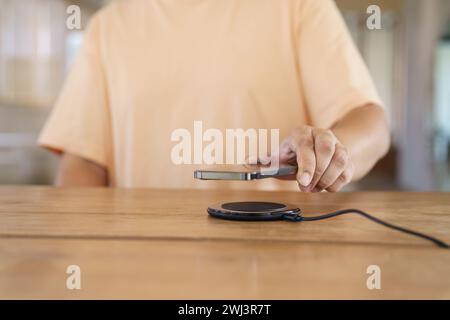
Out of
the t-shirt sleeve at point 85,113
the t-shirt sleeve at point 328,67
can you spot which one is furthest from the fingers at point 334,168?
the t-shirt sleeve at point 85,113

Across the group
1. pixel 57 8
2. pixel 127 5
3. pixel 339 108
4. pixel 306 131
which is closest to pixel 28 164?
pixel 57 8

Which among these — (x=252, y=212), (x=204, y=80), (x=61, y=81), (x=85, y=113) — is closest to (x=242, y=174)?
(x=252, y=212)

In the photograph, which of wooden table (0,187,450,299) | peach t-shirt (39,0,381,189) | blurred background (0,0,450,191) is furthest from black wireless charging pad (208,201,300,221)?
blurred background (0,0,450,191)

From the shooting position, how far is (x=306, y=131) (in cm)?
61

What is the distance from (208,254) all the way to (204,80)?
702 millimetres

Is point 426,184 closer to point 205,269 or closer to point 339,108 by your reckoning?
point 339,108

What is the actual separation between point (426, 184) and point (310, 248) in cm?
457

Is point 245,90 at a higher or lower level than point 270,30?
A: lower

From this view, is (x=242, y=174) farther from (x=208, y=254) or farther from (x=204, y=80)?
(x=204, y=80)

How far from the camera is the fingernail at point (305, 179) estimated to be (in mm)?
544

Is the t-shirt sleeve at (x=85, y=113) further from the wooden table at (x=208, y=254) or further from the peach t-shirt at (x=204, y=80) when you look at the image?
the wooden table at (x=208, y=254)

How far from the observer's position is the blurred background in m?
4.13

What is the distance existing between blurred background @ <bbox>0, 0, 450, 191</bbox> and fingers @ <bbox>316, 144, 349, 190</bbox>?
3.50m

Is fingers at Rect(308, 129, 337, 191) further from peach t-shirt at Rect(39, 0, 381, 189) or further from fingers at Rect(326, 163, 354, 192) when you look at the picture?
peach t-shirt at Rect(39, 0, 381, 189)
